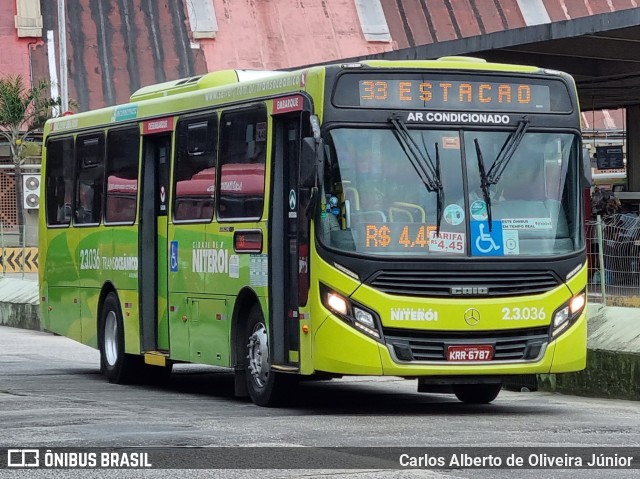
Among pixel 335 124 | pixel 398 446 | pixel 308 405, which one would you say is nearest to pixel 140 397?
pixel 308 405

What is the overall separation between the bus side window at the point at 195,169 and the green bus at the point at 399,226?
0.12m

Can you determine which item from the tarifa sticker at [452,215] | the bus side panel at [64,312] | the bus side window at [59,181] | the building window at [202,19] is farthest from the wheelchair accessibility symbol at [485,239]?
the building window at [202,19]

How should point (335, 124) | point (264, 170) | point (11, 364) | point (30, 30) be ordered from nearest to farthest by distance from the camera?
point (335, 124) < point (264, 170) < point (11, 364) < point (30, 30)

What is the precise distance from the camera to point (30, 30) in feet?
202

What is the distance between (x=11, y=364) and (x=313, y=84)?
8.47 meters

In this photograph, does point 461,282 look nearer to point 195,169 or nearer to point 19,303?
point 195,169

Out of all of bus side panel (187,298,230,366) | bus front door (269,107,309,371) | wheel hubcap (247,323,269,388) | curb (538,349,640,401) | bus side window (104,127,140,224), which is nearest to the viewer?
bus front door (269,107,309,371)

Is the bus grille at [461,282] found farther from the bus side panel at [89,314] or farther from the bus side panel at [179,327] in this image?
the bus side panel at [89,314]

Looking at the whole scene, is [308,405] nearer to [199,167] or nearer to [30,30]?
[199,167]

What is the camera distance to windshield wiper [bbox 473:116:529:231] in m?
13.2

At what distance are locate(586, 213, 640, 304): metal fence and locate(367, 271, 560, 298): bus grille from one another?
12.4 feet

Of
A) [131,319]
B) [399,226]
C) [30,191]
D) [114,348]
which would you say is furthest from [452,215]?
[30,191]

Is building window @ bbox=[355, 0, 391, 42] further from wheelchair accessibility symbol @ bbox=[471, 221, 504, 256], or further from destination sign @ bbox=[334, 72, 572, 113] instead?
wheelchair accessibility symbol @ bbox=[471, 221, 504, 256]

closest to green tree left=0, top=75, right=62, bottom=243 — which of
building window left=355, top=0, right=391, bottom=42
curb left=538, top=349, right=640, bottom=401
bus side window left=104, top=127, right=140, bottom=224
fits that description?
building window left=355, top=0, right=391, bottom=42
